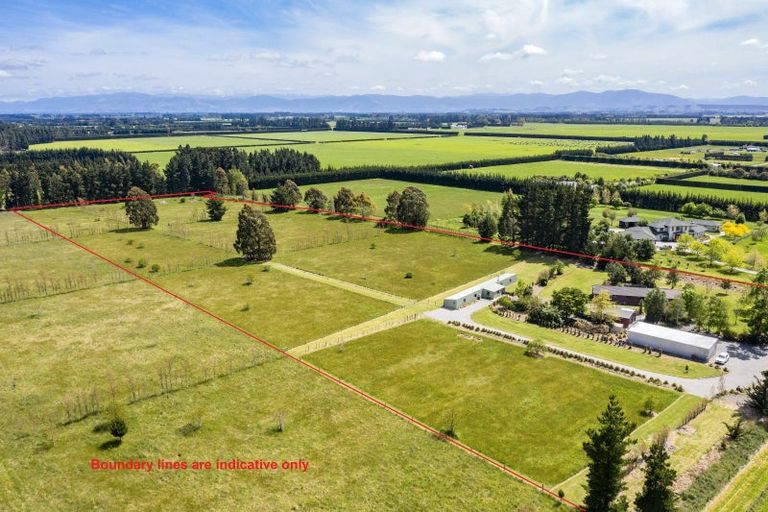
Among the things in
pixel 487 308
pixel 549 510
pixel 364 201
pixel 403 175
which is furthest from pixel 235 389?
pixel 403 175

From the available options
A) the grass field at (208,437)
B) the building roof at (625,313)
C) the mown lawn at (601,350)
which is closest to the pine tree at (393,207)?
the mown lawn at (601,350)

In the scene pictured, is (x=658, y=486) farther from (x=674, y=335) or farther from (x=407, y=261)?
(x=407, y=261)

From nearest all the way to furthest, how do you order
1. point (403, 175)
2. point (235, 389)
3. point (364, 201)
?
point (235, 389)
point (364, 201)
point (403, 175)

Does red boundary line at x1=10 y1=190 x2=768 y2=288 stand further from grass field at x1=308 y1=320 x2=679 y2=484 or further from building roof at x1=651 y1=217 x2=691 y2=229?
grass field at x1=308 y1=320 x2=679 y2=484

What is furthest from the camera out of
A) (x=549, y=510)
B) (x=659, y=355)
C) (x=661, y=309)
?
(x=661, y=309)

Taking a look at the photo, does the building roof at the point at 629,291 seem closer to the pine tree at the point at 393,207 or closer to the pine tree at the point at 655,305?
the pine tree at the point at 655,305

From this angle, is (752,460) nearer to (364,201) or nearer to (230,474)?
(230,474)
